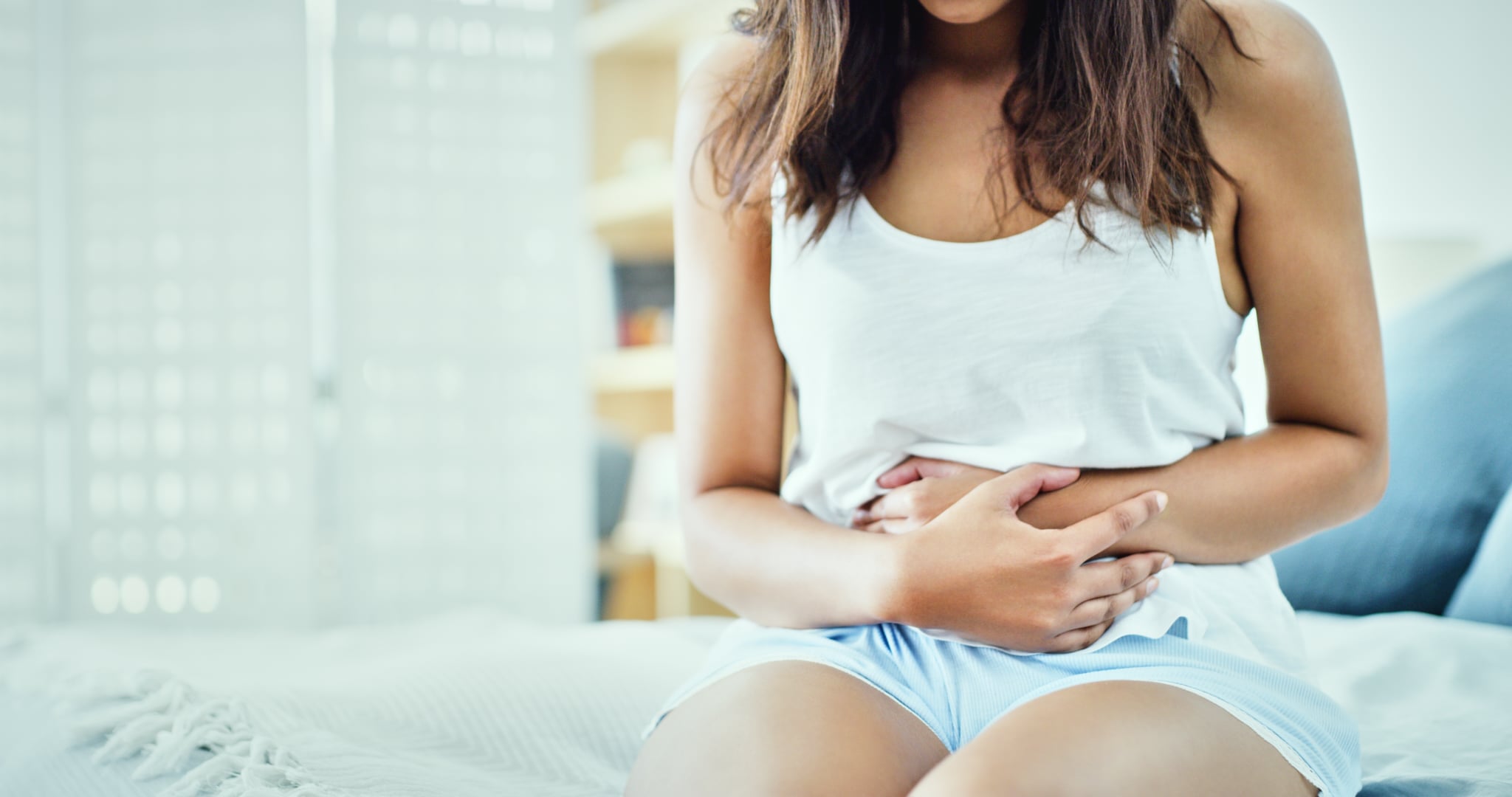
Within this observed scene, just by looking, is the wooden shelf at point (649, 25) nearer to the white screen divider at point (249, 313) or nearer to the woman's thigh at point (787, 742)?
the white screen divider at point (249, 313)

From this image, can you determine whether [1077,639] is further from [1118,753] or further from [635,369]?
[635,369]

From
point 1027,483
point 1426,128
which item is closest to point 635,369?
point 1426,128

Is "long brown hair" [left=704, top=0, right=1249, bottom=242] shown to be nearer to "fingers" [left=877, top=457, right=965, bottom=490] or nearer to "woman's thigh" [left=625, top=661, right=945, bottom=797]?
"fingers" [left=877, top=457, right=965, bottom=490]

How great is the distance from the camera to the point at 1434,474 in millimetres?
1210

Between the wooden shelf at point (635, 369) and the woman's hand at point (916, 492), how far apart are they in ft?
5.70

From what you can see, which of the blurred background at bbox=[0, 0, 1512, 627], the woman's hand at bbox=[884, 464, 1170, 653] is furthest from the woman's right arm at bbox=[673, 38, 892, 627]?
the blurred background at bbox=[0, 0, 1512, 627]

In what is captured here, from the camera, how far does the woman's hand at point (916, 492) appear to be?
74cm

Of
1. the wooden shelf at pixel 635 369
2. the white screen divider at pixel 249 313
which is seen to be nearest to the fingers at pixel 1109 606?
the white screen divider at pixel 249 313

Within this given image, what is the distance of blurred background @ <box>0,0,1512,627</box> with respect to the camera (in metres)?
2.06

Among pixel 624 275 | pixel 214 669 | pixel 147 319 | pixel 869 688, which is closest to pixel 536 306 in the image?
pixel 624 275

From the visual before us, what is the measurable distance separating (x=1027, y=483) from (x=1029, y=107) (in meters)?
0.29

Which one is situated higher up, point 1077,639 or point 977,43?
point 977,43

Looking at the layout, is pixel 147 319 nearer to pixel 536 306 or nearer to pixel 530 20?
pixel 536 306

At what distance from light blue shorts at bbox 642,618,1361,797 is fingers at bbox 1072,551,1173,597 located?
0.04 metres
